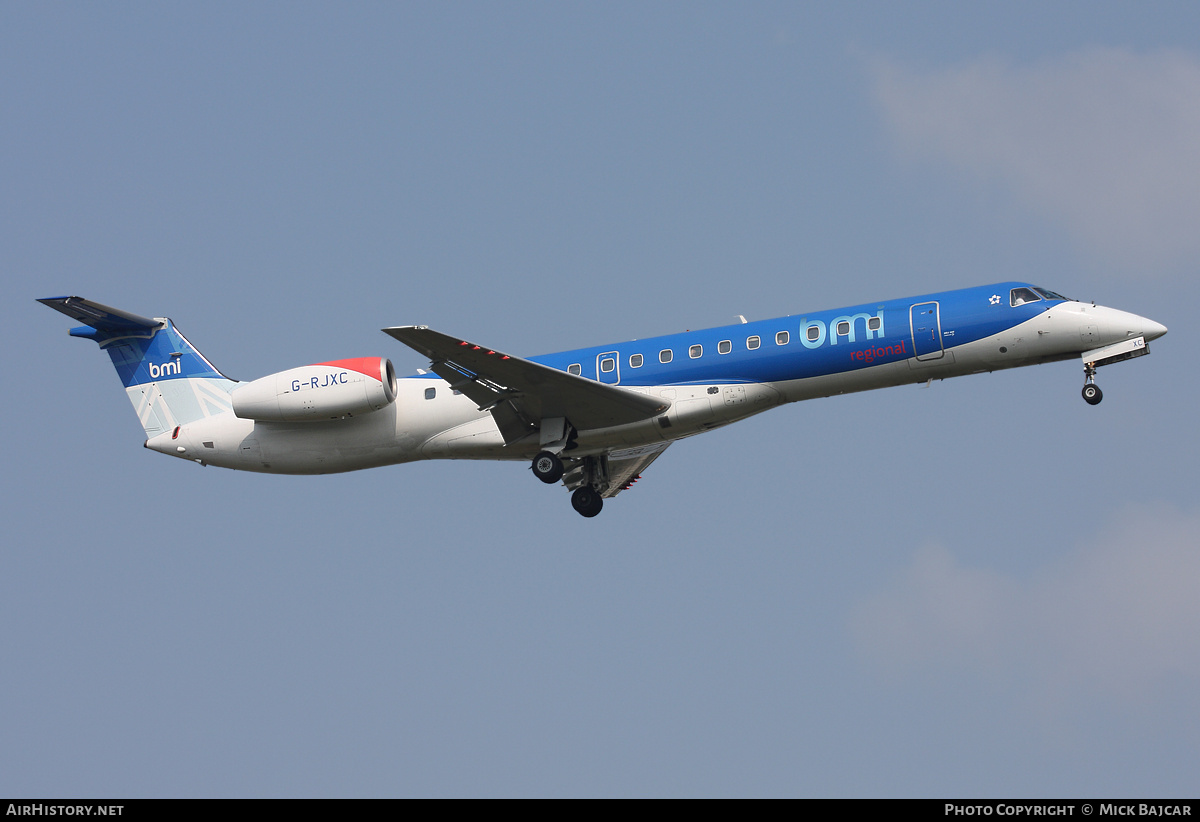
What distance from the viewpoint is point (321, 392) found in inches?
1048

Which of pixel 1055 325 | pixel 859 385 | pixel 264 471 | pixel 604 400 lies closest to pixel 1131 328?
pixel 1055 325

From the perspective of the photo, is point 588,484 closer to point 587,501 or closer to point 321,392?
point 587,501

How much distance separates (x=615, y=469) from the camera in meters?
30.0

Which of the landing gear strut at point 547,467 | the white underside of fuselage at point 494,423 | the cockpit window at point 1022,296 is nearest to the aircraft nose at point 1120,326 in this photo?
the white underside of fuselage at point 494,423

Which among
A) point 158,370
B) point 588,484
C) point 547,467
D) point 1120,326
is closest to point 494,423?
point 547,467

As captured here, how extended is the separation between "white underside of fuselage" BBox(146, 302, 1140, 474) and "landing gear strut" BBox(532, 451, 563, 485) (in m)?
0.67

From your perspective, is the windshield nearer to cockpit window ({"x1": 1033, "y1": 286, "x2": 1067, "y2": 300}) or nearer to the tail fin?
cockpit window ({"x1": 1033, "y1": 286, "x2": 1067, "y2": 300})

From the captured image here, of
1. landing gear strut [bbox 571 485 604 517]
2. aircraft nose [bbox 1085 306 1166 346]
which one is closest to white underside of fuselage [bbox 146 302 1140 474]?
aircraft nose [bbox 1085 306 1166 346]

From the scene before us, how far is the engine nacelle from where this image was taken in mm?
26547

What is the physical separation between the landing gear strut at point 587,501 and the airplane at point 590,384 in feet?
0.09

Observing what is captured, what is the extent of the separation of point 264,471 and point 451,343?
665 centimetres

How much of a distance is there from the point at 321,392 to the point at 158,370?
5.34 metres

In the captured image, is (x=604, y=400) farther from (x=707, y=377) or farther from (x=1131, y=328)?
(x=1131, y=328)

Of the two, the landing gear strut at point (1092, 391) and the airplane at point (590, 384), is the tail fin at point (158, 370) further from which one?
the landing gear strut at point (1092, 391)
